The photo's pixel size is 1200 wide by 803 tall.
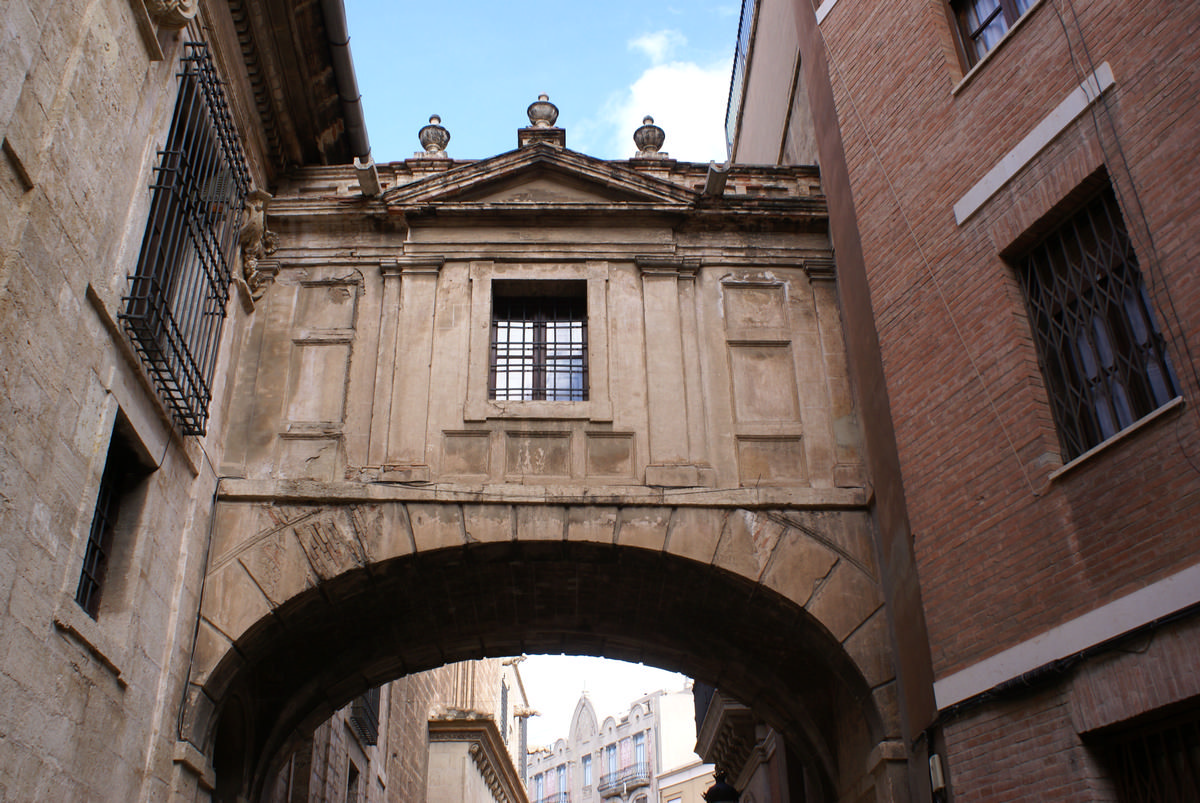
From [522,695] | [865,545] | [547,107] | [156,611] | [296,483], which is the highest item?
[522,695]

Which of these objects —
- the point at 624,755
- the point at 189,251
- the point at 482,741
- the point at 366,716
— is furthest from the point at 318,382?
the point at 624,755

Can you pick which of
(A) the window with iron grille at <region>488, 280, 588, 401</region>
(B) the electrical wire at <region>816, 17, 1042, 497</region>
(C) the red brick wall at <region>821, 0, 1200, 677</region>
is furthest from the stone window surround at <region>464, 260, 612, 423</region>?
(B) the electrical wire at <region>816, 17, 1042, 497</region>

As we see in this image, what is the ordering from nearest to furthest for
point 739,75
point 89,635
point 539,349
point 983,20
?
point 89,635
point 983,20
point 539,349
point 739,75

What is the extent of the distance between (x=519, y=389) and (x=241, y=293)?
2649 millimetres

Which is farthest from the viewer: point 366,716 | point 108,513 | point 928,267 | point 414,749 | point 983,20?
point 414,749

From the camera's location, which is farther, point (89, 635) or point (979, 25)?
point (979, 25)

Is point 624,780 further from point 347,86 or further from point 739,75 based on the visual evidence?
point 347,86

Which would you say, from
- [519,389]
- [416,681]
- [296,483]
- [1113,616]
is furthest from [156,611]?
[416,681]

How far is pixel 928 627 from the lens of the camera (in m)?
7.53

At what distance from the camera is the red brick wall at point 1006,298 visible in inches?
238

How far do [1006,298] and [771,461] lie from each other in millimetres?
2663

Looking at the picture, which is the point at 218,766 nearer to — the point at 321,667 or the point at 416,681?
the point at 321,667

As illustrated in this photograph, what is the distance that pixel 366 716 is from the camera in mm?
15391

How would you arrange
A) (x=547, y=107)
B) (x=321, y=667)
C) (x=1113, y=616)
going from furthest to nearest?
1. (x=547, y=107)
2. (x=321, y=667)
3. (x=1113, y=616)
